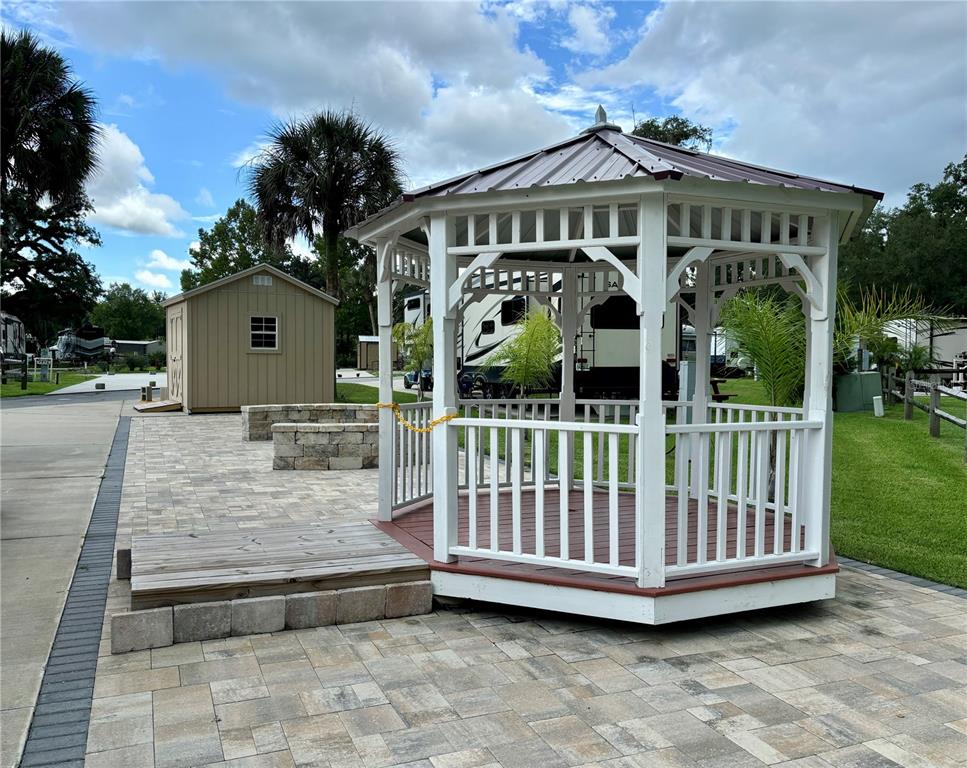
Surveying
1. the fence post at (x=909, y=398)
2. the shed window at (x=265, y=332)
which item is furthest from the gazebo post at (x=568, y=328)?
the shed window at (x=265, y=332)

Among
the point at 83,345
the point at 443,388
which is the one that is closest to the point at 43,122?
the point at 443,388

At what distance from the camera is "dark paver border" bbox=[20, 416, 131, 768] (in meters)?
2.71

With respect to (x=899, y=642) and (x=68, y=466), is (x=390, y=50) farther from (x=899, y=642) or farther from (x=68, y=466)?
(x=899, y=642)

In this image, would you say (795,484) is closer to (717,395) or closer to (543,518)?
(543,518)

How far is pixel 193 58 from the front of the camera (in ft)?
24.1

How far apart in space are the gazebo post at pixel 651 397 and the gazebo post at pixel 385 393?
2.13 metres

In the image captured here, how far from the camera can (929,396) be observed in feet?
45.0

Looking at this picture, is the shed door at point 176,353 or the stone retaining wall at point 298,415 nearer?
the stone retaining wall at point 298,415

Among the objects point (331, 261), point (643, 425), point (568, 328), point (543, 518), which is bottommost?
point (543, 518)

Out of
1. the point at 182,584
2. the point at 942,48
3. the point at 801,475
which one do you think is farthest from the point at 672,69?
the point at 182,584

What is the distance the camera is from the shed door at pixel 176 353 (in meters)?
16.8

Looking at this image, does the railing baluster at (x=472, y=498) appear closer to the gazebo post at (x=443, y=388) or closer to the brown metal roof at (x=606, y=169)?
the gazebo post at (x=443, y=388)

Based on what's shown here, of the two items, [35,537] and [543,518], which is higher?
[543,518]

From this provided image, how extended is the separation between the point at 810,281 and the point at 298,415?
8.99 meters
